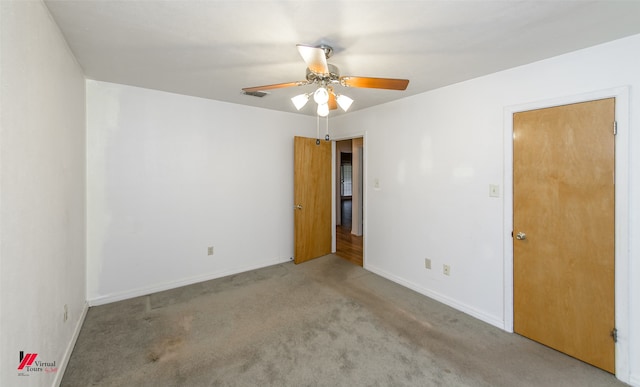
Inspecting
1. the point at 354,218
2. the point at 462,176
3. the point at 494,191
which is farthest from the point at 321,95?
the point at 354,218

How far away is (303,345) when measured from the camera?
2.19 m

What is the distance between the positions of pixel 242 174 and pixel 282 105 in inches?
46.2

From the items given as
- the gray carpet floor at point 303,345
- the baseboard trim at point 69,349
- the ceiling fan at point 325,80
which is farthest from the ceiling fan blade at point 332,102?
the baseboard trim at point 69,349

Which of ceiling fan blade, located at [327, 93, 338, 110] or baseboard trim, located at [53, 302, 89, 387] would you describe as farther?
ceiling fan blade, located at [327, 93, 338, 110]

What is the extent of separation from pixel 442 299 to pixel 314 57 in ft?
9.42

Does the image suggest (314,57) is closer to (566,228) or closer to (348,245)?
(566,228)

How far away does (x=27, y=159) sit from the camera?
134 centimetres

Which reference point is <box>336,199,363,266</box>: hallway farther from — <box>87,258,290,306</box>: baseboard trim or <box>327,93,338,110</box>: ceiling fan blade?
<box>327,93,338,110</box>: ceiling fan blade

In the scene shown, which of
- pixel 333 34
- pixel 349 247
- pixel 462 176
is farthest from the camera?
pixel 349 247

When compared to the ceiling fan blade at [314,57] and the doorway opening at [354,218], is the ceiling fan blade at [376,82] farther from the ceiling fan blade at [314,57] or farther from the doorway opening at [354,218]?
the doorway opening at [354,218]

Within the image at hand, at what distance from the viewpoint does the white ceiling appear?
1504mm

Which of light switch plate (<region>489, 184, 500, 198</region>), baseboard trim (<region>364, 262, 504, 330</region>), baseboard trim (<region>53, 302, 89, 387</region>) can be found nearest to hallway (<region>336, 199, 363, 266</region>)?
baseboard trim (<region>364, 262, 504, 330</region>)

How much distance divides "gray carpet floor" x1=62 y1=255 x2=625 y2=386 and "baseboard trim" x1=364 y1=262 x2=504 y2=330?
7 cm

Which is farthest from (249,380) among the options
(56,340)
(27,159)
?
(27,159)
